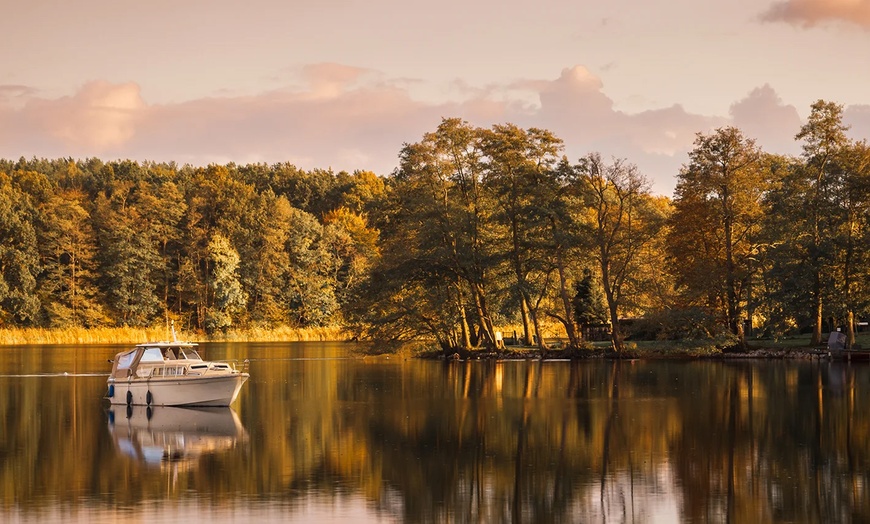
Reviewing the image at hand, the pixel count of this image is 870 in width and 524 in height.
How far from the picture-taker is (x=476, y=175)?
243ft

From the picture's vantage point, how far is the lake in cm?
1872

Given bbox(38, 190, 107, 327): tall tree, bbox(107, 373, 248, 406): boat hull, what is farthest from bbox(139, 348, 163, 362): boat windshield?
bbox(38, 190, 107, 327): tall tree

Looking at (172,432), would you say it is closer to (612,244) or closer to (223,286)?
(612,244)

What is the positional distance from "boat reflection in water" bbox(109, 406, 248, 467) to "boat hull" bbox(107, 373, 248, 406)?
33cm

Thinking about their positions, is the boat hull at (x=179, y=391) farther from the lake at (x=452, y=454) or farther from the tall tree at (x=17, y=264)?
the tall tree at (x=17, y=264)

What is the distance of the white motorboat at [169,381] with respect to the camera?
37.8 m

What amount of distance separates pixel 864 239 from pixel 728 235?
8.13m

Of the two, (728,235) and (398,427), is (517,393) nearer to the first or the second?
(398,427)

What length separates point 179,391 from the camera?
38219 millimetres

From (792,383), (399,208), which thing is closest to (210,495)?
(792,383)

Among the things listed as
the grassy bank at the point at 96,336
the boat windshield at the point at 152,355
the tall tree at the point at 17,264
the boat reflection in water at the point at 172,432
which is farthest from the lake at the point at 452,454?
the tall tree at the point at 17,264

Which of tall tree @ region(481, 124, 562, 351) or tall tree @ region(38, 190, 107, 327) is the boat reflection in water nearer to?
tall tree @ region(481, 124, 562, 351)

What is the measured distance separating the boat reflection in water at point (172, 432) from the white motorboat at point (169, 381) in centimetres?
41

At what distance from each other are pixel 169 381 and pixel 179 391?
0.52 m
